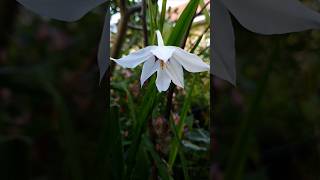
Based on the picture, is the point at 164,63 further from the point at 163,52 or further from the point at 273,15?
the point at 273,15

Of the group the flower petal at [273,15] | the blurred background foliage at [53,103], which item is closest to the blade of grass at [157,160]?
the blurred background foliage at [53,103]

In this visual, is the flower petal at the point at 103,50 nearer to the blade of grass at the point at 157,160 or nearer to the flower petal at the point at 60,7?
the flower petal at the point at 60,7

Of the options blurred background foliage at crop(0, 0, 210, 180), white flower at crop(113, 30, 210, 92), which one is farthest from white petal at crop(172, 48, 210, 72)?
blurred background foliage at crop(0, 0, 210, 180)

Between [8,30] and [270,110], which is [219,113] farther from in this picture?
[8,30]

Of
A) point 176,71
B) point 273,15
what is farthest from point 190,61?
point 273,15

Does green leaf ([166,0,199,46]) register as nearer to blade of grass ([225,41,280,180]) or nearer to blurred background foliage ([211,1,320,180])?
blurred background foliage ([211,1,320,180])

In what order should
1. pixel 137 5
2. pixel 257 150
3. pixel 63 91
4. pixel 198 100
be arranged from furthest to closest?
pixel 198 100 → pixel 137 5 → pixel 63 91 → pixel 257 150

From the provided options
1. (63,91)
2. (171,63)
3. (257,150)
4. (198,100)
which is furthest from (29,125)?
(198,100)

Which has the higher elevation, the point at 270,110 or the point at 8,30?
the point at 8,30
